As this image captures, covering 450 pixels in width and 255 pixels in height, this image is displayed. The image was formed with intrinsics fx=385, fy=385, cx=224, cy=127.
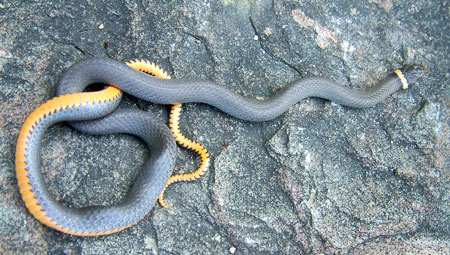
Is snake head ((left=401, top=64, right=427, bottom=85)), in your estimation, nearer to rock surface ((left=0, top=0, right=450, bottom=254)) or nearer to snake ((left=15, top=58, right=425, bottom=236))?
rock surface ((left=0, top=0, right=450, bottom=254))

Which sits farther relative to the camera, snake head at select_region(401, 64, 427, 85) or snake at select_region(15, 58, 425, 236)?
snake head at select_region(401, 64, 427, 85)

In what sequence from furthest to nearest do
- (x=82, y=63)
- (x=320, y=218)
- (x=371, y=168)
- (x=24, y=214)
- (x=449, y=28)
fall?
(x=449, y=28) → (x=371, y=168) → (x=320, y=218) → (x=82, y=63) → (x=24, y=214)

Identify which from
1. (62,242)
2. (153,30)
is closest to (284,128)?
(153,30)

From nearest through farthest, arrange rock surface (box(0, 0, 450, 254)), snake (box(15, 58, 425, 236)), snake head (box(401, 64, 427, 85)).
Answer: snake (box(15, 58, 425, 236)) → rock surface (box(0, 0, 450, 254)) → snake head (box(401, 64, 427, 85))

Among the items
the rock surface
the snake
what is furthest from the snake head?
the snake

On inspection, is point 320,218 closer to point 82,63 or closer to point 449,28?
point 82,63

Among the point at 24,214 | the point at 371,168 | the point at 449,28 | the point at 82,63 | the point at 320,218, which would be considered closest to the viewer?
the point at 24,214
